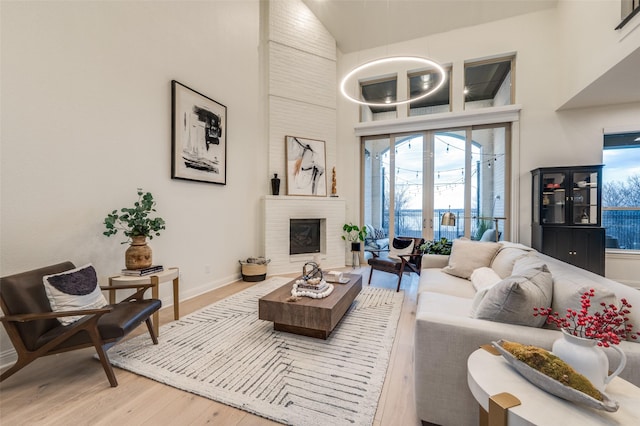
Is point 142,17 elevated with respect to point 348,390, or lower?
elevated

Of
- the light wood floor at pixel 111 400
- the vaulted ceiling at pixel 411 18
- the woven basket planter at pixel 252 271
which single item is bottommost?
the light wood floor at pixel 111 400

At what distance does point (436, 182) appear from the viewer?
5.53 meters

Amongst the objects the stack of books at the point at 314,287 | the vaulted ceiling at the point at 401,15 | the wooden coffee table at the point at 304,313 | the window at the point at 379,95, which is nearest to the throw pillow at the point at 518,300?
the wooden coffee table at the point at 304,313

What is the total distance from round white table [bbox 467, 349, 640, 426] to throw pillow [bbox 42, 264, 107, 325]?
8.26 feet

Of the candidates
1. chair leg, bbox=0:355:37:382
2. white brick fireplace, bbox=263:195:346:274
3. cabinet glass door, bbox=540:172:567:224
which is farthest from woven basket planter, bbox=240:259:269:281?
cabinet glass door, bbox=540:172:567:224

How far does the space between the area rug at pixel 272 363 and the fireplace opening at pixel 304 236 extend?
7.76 ft

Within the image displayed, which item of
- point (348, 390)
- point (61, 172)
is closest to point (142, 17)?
point (61, 172)

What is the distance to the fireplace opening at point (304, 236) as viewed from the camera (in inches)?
210

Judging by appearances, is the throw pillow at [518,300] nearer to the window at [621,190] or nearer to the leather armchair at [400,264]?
the leather armchair at [400,264]

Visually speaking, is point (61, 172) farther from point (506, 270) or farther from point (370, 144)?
point (370, 144)

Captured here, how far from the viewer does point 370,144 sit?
19.9 feet

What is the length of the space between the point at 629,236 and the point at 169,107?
7262 millimetres

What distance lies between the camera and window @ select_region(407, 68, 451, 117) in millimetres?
5496

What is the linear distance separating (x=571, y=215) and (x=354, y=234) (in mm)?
3601
